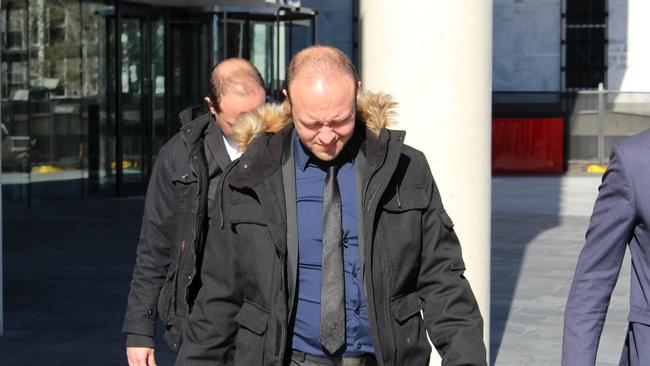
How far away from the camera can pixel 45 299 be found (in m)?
10.9

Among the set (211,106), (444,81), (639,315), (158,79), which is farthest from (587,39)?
(639,315)

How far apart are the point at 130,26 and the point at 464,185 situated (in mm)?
15192

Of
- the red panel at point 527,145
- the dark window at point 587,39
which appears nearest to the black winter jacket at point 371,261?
the red panel at point 527,145

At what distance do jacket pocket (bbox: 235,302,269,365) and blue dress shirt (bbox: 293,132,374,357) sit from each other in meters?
0.09

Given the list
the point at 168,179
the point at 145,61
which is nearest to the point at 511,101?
the point at 145,61

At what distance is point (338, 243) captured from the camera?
3568mm

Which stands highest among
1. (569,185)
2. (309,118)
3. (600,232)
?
(309,118)

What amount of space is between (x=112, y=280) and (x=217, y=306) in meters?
8.51

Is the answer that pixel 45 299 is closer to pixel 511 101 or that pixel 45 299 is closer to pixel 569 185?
pixel 569 185

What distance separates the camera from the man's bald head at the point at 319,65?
3.51 metres

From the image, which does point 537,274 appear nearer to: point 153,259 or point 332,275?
point 153,259

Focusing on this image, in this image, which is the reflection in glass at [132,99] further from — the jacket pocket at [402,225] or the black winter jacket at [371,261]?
the jacket pocket at [402,225]

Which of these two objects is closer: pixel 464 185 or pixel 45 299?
pixel 464 185

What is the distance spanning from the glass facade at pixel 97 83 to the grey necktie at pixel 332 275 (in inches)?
627
